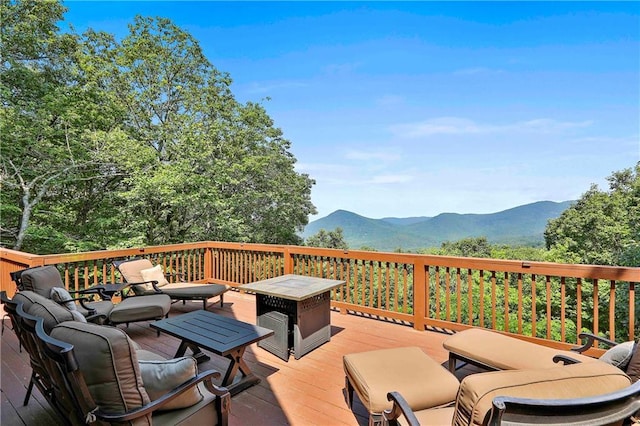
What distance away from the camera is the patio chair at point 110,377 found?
1.33 metres

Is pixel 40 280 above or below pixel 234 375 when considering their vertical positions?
above

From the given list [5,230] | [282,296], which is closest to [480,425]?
[282,296]

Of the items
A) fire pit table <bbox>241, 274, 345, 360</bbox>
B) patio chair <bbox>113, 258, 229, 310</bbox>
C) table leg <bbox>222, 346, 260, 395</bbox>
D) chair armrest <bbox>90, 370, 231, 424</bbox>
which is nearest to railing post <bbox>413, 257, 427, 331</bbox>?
fire pit table <bbox>241, 274, 345, 360</bbox>

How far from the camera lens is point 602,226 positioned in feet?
47.4

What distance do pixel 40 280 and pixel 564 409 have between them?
13.2ft

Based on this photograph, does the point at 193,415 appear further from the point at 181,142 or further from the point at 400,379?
the point at 181,142

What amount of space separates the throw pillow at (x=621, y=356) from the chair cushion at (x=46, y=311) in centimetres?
312

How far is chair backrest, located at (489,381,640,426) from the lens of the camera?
3.38 ft

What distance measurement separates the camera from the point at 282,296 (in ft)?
10.5

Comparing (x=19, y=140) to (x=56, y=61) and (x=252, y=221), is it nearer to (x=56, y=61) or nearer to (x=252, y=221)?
(x=56, y=61)

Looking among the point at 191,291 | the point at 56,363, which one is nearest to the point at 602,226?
the point at 191,291

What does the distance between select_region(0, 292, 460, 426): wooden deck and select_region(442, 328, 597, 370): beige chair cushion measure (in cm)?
78

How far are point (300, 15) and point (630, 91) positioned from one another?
9.27 meters

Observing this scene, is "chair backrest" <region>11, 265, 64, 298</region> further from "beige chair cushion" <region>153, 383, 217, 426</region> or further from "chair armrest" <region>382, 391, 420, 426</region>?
"chair armrest" <region>382, 391, 420, 426</region>
